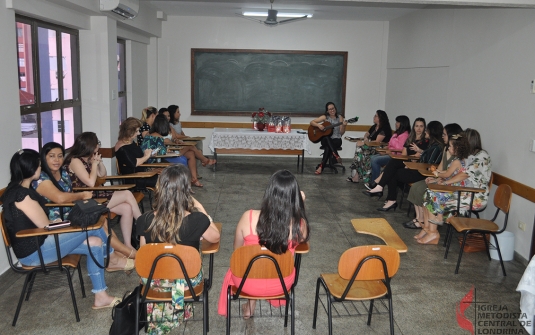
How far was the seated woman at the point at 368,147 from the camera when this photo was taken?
756 cm

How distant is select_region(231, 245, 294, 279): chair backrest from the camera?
9.12ft

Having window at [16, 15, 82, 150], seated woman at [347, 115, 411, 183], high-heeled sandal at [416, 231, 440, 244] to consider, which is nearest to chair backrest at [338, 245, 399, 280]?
high-heeled sandal at [416, 231, 440, 244]

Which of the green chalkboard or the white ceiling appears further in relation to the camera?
the green chalkboard

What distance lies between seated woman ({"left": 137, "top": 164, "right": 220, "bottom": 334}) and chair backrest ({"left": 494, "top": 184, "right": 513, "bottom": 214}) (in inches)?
108

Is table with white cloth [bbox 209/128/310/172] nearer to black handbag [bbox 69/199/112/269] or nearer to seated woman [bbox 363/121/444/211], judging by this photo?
seated woman [bbox 363/121/444/211]

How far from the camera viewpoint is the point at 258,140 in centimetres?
842

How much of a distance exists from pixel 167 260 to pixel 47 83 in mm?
3491

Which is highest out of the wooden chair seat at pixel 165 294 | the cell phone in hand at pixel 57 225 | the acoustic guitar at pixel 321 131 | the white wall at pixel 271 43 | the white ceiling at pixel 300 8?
the white ceiling at pixel 300 8

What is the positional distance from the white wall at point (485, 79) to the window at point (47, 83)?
4803 mm

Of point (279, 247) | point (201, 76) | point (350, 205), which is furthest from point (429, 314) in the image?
point (201, 76)

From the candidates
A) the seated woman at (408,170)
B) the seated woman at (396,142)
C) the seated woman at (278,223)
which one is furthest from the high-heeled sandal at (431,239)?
the seated woman at (278,223)

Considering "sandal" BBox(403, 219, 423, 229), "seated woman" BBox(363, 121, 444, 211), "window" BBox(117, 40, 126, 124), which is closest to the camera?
"sandal" BBox(403, 219, 423, 229)

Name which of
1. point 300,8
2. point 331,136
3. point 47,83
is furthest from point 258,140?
point 47,83

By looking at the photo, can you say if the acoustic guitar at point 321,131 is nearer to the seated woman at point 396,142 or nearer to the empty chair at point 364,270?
the seated woman at point 396,142
